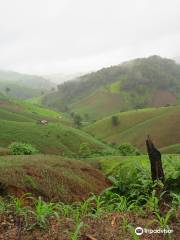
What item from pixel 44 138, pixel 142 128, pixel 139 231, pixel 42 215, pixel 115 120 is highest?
pixel 115 120

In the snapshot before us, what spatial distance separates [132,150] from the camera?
7156cm

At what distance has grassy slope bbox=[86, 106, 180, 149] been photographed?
127581 millimetres

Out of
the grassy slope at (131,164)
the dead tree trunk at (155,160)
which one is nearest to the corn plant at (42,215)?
the dead tree trunk at (155,160)

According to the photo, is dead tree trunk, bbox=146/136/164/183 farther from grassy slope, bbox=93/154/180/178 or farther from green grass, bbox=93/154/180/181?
grassy slope, bbox=93/154/180/178

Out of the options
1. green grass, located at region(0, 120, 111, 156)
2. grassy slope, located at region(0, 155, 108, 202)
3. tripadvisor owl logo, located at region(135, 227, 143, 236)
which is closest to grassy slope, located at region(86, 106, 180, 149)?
green grass, located at region(0, 120, 111, 156)

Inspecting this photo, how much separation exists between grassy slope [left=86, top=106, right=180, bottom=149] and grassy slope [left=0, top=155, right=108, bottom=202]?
99.3 m

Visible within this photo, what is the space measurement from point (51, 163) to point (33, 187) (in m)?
4.02

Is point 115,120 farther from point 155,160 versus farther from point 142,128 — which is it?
point 155,160

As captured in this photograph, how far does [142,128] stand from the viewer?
14475cm

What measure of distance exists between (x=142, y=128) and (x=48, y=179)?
127m

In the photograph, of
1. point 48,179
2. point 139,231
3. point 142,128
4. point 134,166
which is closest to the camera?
point 139,231

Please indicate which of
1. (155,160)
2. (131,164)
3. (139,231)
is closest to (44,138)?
(131,164)

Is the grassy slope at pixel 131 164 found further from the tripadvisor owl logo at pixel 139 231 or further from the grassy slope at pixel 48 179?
the tripadvisor owl logo at pixel 139 231

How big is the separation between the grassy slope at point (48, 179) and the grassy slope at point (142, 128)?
9933 centimetres
